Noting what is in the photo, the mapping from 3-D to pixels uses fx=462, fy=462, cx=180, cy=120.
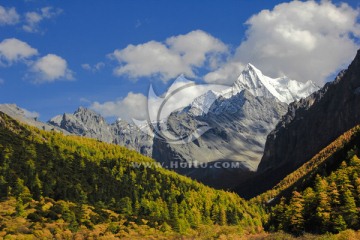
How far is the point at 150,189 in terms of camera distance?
611ft

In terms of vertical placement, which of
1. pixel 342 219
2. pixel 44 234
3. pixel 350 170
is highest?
pixel 350 170

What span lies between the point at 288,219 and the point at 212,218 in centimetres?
7031

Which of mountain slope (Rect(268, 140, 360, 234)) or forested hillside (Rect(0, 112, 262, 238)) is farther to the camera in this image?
forested hillside (Rect(0, 112, 262, 238))

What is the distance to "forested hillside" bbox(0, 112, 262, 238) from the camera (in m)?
120

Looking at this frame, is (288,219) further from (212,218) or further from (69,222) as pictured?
(212,218)

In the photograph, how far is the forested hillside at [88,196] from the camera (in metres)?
120

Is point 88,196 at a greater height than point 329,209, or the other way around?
point 88,196

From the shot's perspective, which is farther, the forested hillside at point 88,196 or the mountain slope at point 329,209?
the forested hillside at point 88,196

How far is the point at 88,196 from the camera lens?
147750mm

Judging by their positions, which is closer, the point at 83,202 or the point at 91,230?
the point at 91,230

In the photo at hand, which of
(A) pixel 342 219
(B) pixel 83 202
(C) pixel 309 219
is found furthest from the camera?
(B) pixel 83 202

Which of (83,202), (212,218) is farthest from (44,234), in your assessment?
(212,218)

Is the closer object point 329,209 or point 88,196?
point 329,209

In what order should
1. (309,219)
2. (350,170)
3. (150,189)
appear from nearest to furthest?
(309,219), (350,170), (150,189)
